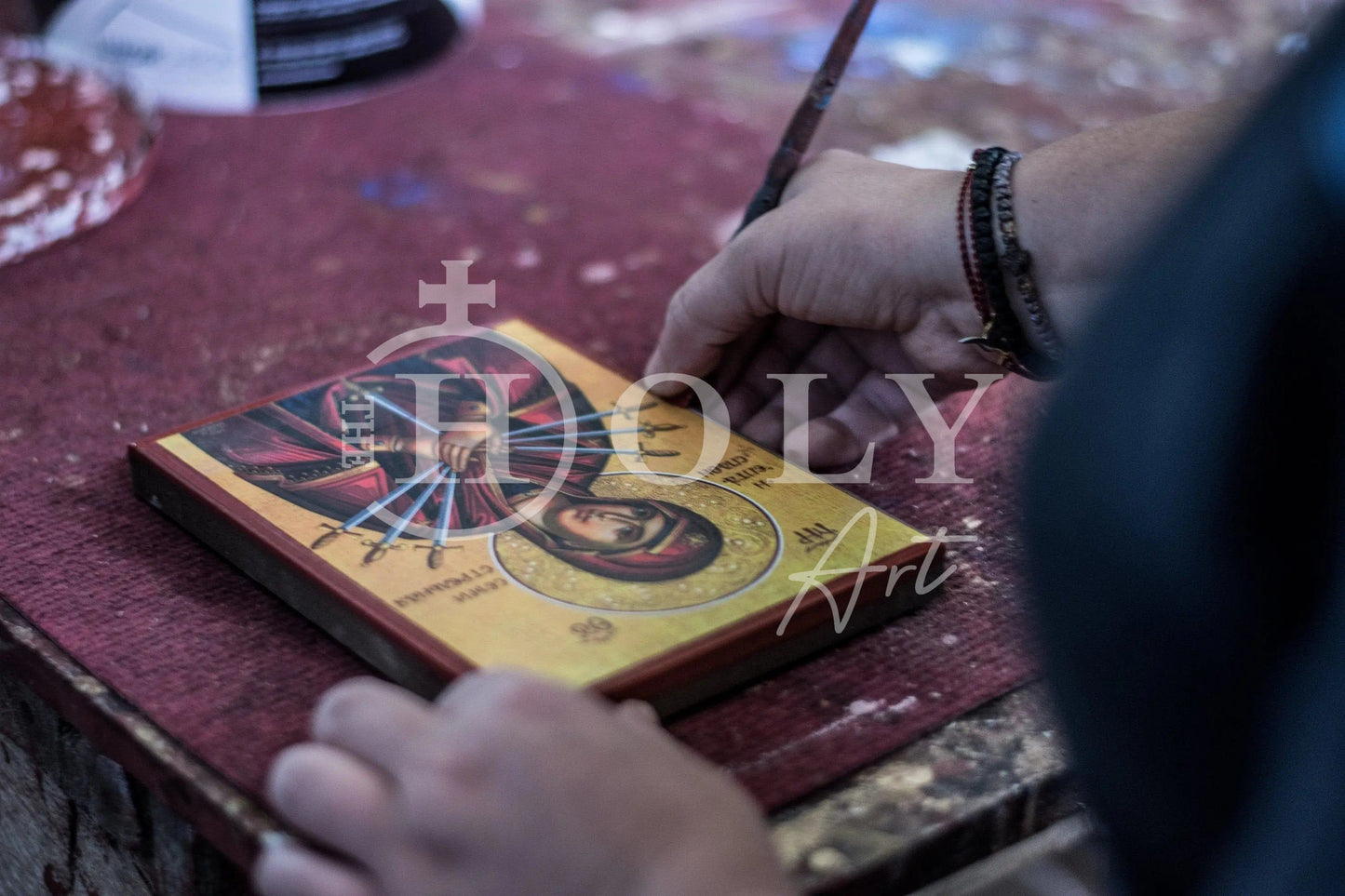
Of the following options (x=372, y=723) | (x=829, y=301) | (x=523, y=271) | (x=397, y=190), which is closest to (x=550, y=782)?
(x=372, y=723)

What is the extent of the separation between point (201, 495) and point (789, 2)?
3.87 ft

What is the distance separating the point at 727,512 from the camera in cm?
65

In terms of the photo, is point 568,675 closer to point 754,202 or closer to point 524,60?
point 754,202

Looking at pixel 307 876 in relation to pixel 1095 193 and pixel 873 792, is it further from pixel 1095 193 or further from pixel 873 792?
pixel 1095 193

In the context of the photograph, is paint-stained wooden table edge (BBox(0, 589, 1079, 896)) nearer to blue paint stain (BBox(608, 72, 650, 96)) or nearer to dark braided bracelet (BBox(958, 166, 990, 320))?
dark braided bracelet (BBox(958, 166, 990, 320))

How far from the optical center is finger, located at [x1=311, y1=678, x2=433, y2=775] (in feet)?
1.53

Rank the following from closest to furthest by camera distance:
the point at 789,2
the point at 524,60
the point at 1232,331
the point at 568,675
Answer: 1. the point at 1232,331
2. the point at 568,675
3. the point at 524,60
4. the point at 789,2

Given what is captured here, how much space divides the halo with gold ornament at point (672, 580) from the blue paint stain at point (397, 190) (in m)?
0.52

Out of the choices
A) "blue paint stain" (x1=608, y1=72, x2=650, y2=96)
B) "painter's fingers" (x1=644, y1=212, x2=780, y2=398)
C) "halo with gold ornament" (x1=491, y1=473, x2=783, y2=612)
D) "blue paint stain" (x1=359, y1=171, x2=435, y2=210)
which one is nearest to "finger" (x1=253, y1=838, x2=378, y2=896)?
"halo with gold ornament" (x1=491, y1=473, x2=783, y2=612)

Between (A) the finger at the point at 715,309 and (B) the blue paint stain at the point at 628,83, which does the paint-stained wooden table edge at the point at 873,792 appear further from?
(B) the blue paint stain at the point at 628,83

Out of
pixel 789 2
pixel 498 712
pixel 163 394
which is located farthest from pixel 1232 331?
pixel 789 2

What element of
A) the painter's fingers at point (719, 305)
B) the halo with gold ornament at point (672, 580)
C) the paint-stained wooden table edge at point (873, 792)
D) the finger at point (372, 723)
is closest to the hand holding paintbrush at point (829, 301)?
the painter's fingers at point (719, 305)

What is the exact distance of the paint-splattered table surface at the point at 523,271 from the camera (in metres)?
0.56

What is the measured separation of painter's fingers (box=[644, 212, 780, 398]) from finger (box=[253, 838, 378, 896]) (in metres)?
0.36
